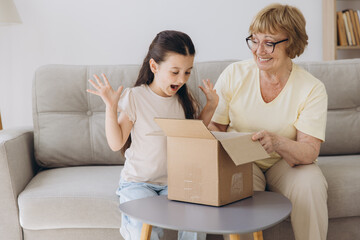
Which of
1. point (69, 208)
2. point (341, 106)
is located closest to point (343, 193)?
point (341, 106)

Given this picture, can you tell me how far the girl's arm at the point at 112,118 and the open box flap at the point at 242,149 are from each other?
40 centimetres

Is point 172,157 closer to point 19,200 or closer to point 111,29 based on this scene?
point 19,200

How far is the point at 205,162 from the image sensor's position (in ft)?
4.34

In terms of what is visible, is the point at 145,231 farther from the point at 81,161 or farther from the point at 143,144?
the point at 81,161

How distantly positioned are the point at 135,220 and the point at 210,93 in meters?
0.57

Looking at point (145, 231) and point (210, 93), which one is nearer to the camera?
point (145, 231)

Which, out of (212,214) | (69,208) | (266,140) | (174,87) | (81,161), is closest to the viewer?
(212,214)

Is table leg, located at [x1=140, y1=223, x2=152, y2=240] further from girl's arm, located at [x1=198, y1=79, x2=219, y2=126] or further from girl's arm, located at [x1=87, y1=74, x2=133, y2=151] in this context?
girl's arm, located at [x1=198, y1=79, x2=219, y2=126]

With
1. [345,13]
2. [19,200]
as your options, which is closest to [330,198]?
[19,200]

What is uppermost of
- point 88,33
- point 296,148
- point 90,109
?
point 88,33

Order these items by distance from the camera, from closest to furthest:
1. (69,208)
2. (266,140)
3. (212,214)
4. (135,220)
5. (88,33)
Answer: (212,214)
(135,220)
(266,140)
(69,208)
(88,33)

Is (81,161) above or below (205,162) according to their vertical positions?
below

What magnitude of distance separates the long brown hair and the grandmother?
0.17 metres

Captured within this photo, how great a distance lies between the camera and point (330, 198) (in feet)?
5.89
